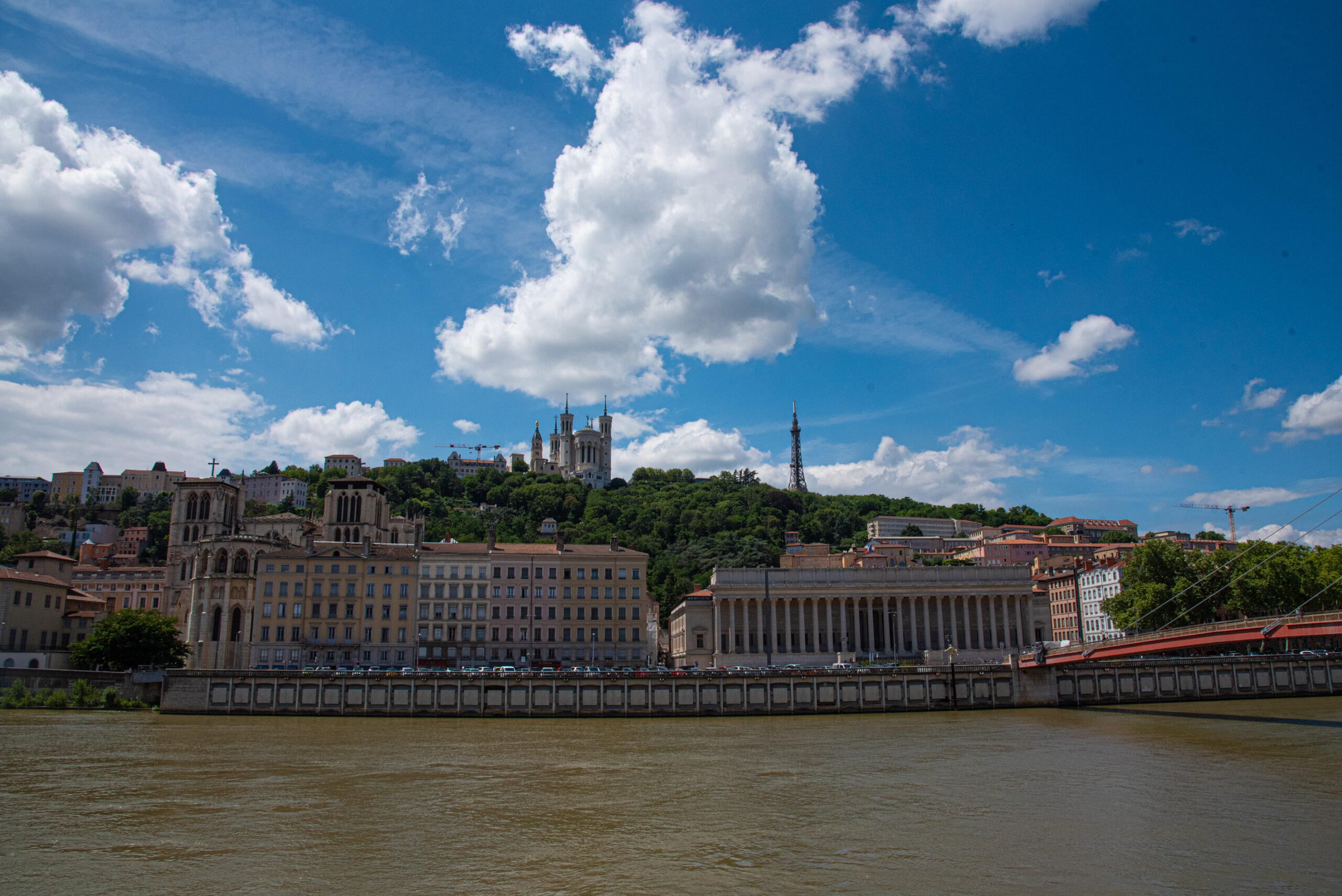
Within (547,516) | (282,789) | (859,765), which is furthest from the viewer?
(547,516)

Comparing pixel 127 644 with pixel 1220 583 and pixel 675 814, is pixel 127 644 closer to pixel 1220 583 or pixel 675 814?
pixel 675 814

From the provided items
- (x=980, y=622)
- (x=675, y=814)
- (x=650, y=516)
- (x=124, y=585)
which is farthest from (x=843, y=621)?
(x=124, y=585)

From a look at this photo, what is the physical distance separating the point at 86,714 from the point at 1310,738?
65210mm

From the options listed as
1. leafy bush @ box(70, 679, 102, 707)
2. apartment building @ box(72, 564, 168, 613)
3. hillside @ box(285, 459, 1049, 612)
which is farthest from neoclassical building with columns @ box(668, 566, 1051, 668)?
→ apartment building @ box(72, 564, 168, 613)

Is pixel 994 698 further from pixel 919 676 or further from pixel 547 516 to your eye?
pixel 547 516

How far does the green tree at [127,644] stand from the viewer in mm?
65750

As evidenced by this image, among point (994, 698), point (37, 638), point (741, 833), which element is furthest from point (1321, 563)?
point (37, 638)

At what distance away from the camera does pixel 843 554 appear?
12512 centimetres

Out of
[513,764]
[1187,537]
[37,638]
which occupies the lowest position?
[513,764]

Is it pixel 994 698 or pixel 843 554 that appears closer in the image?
pixel 994 698

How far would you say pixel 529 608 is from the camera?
79125mm

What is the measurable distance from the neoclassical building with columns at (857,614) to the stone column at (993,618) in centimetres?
12

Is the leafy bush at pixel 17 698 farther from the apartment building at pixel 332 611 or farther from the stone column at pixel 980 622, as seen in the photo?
the stone column at pixel 980 622

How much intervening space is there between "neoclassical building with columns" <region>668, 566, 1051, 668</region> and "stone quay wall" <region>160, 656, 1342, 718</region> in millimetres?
34734
